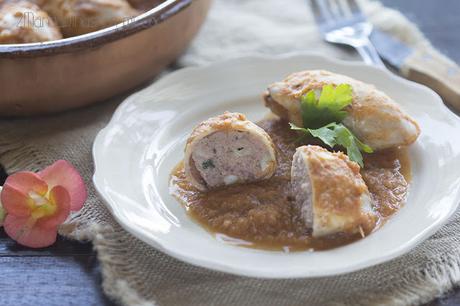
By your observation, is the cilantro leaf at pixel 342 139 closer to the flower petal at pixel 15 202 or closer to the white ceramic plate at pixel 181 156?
the white ceramic plate at pixel 181 156

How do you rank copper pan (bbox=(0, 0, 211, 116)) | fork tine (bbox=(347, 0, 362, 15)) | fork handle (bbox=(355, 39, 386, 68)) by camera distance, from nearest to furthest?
1. copper pan (bbox=(0, 0, 211, 116))
2. fork handle (bbox=(355, 39, 386, 68))
3. fork tine (bbox=(347, 0, 362, 15))

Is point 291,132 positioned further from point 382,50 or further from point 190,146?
point 382,50

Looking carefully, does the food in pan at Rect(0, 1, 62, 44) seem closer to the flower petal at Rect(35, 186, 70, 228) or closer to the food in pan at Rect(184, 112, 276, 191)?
the flower petal at Rect(35, 186, 70, 228)

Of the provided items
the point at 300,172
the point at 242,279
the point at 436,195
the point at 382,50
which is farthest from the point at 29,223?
the point at 382,50

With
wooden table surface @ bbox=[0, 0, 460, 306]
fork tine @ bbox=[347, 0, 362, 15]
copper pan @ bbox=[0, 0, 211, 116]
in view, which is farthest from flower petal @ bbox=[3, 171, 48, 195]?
fork tine @ bbox=[347, 0, 362, 15]

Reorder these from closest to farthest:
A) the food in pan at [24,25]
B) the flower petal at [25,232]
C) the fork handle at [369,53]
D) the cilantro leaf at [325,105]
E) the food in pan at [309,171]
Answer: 1. the food in pan at [309,171]
2. the flower petal at [25,232]
3. the cilantro leaf at [325,105]
4. the food in pan at [24,25]
5. the fork handle at [369,53]

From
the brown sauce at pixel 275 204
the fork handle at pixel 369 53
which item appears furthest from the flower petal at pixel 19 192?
the fork handle at pixel 369 53
